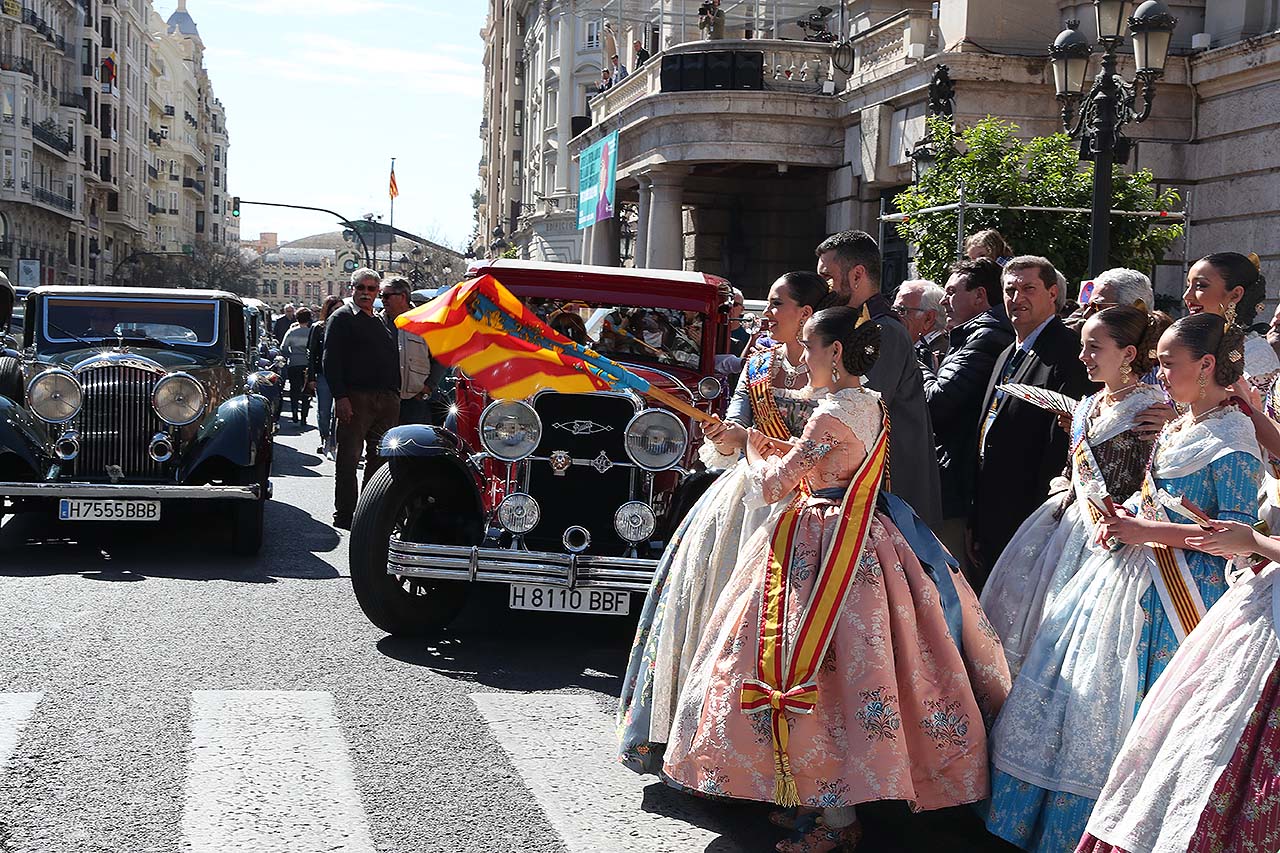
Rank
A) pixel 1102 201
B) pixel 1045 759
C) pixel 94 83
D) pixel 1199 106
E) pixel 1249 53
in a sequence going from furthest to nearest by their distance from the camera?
pixel 94 83
pixel 1199 106
pixel 1249 53
pixel 1102 201
pixel 1045 759

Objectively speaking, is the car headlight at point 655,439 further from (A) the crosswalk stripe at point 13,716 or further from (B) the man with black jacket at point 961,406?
(A) the crosswalk stripe at point 13,716

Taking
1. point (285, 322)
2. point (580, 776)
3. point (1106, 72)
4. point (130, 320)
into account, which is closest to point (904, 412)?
point (580, 776)

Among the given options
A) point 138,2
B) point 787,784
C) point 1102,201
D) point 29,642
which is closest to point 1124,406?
point 787,784

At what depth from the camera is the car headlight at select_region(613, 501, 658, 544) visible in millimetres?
7512

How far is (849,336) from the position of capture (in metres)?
4.76

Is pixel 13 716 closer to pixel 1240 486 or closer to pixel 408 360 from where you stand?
pixel 1240 486

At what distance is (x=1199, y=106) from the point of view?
18.2 m

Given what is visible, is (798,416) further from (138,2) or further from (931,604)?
(138,2)

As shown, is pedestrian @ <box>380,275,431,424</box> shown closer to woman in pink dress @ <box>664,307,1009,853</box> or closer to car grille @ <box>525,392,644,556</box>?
car grille @ <box>525,392,644,556</box>

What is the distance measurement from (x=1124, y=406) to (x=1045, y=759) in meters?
1.22

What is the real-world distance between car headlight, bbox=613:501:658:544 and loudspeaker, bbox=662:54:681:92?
18685 millimetres

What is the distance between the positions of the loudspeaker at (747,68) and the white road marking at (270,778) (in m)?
19.3

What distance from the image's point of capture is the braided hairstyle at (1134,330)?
496cm

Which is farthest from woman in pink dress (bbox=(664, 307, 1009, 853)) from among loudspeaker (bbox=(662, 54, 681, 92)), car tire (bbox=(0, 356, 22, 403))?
loudspeaker (bbox=(662, 54, 681, 92))
